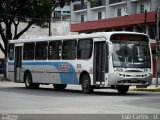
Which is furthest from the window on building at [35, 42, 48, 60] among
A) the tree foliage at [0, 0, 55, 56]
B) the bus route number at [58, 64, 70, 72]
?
the tree foliage at [0, 0, 55, 56]

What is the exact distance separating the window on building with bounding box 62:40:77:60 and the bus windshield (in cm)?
303

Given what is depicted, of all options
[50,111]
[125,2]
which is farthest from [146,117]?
[125,2]

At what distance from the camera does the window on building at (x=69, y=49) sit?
27.1 metres

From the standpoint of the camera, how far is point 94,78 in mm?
25281

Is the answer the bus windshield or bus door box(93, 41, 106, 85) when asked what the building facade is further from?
the bus windshield

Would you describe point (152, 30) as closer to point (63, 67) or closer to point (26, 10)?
point (26, 10)

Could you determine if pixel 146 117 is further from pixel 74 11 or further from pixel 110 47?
pixel 74 11

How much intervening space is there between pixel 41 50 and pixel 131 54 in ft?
23.6

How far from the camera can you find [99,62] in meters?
25.3

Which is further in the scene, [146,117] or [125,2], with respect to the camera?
[125,2]

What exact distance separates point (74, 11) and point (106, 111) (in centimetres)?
6353

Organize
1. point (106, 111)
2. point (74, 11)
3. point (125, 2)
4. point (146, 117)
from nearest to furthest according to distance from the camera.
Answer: point (146, 117)
point (106, 111)
point (125, 2)
point (74, 11)

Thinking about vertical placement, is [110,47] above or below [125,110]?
above

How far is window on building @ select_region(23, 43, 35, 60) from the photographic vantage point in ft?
102
